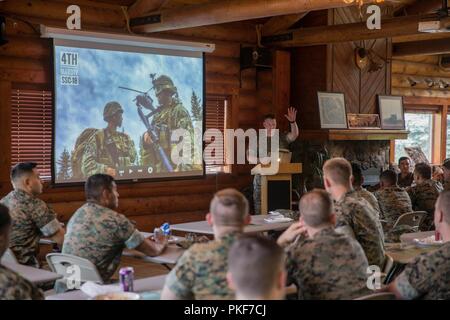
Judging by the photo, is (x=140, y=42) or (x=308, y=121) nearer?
(x=140, y=42)

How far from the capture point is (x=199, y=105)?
9.46m

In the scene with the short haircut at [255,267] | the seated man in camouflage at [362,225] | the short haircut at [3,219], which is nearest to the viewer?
the short haircut at [255,267]

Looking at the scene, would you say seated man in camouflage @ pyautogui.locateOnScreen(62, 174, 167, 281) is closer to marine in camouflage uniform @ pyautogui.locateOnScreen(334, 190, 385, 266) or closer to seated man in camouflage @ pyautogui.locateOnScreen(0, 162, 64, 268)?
seated man in camouflage @ pyautogui.locateOnScreen(0, 162, 64, 268)

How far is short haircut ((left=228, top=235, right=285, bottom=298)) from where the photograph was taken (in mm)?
2311

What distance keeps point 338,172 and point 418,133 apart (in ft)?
33.9

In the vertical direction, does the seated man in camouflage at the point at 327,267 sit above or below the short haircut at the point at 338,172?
below

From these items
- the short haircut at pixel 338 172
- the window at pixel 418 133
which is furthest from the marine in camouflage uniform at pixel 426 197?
the window at pixel 418 133

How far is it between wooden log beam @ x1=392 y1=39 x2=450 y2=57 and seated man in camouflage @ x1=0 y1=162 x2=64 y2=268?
8749 mm

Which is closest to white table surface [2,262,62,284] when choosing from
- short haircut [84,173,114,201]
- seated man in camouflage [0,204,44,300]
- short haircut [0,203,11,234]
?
short haircut [84,173,114,201]

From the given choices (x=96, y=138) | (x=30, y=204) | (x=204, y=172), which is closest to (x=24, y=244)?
(x=30, y=204)

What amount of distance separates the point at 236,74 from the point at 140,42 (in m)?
1.95

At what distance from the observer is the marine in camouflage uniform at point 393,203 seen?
6.86 metres

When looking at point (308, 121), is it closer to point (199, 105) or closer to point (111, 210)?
point (199, 105)

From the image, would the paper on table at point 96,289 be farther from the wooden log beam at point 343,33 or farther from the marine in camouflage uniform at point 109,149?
the wooden log beam at point 343,33
